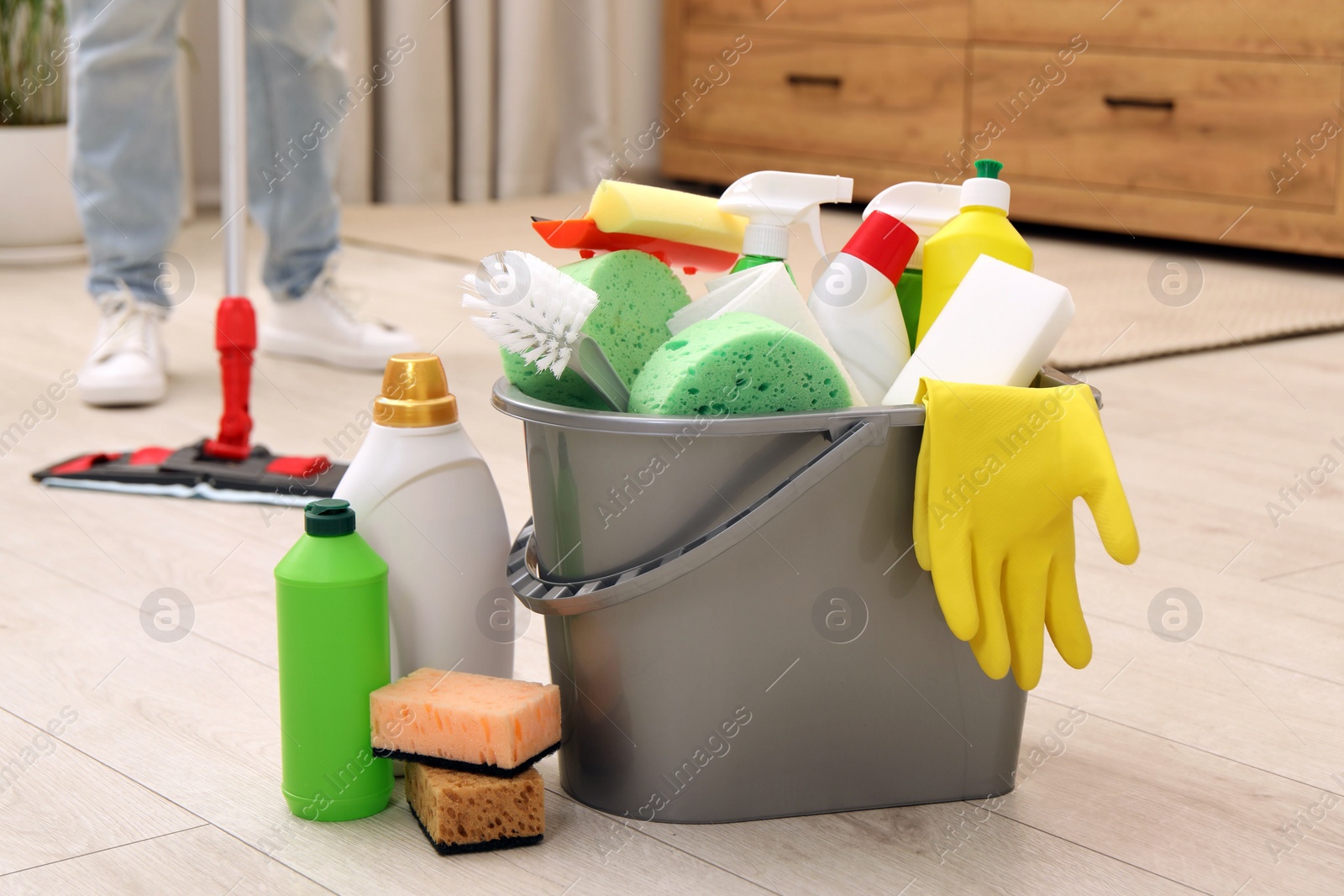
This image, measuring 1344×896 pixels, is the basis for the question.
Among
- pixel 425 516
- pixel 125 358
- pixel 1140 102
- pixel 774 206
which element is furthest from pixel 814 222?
pixel 1140 102

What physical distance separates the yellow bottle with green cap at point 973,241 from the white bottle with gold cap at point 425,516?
25 centimetres

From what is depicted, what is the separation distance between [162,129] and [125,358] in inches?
10.6

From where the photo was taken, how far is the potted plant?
234 cm

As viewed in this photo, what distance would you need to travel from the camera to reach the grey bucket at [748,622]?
2.13ft

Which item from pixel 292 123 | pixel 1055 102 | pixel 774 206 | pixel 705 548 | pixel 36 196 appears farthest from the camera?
pixel 1055 102

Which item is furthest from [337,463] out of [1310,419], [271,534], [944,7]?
[944,7]

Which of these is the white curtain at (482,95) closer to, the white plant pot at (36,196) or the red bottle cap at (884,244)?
the white plant pot at (36,196)

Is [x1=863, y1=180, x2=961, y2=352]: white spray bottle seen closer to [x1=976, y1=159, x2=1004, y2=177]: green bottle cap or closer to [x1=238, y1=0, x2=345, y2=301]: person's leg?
[x1=976, y1=159, x2=1004, y2=177]: green bottle cap

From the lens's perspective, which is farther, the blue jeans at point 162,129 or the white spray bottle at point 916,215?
the blue jeans at point 162,129

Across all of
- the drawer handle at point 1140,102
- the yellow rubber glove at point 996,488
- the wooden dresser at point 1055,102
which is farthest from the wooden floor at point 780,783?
the drawer handle at point 1140,102

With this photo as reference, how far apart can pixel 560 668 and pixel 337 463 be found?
24.8 inches

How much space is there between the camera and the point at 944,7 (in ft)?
9.00

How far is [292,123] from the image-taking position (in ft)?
5.47

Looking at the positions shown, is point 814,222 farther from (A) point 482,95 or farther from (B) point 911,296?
(A) point 482,95
